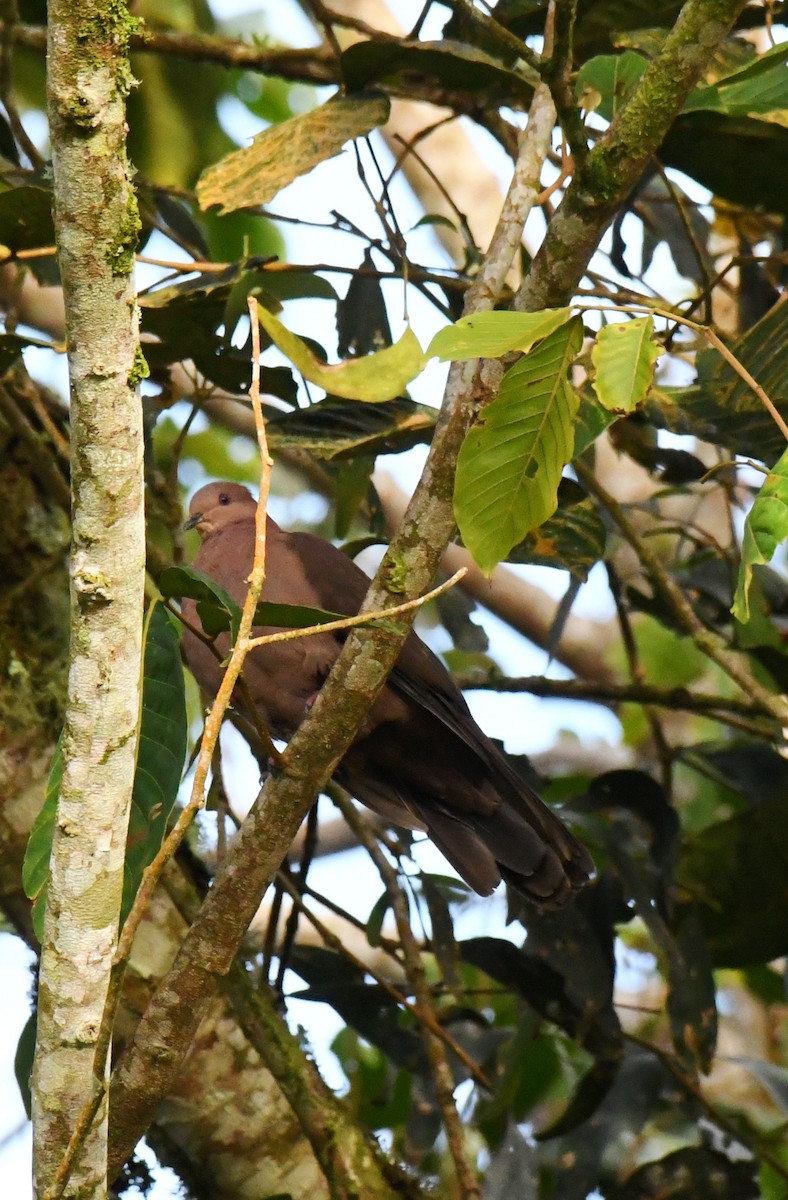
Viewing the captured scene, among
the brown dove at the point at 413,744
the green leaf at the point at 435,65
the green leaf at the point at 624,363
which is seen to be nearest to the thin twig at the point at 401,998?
the brown dove at the point at 413,744

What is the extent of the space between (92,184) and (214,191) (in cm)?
125

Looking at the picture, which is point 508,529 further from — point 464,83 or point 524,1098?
point 524,1098

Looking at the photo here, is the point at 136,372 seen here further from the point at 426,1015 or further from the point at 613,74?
the point at 426,1015

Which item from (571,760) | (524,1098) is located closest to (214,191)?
(524,1098)

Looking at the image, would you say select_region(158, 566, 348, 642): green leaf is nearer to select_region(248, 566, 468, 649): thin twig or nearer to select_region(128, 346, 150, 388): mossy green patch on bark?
select_region(248, 566, 468, 649): thin twig

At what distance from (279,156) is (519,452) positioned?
1.26 metres

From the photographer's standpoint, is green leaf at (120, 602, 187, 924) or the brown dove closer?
green leaf at (120, 602, 187, 924)

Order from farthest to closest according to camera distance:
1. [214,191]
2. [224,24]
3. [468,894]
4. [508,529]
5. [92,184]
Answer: [224,24], [468,894], [214,191], [508,529], [92,184]

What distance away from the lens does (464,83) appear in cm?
309

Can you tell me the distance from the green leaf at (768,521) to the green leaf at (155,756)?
0.95 m

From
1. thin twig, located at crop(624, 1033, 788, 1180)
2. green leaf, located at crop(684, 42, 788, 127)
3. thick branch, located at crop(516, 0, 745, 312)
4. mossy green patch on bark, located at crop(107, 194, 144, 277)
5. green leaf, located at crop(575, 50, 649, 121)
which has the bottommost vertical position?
thin twig, located at crop(624, 1033, 788, 1180)

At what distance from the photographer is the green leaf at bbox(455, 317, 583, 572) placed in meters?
1.98

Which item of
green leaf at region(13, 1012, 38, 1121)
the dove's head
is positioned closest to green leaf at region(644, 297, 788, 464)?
the dove's head

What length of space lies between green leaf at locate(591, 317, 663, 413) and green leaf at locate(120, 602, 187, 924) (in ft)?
2.78
